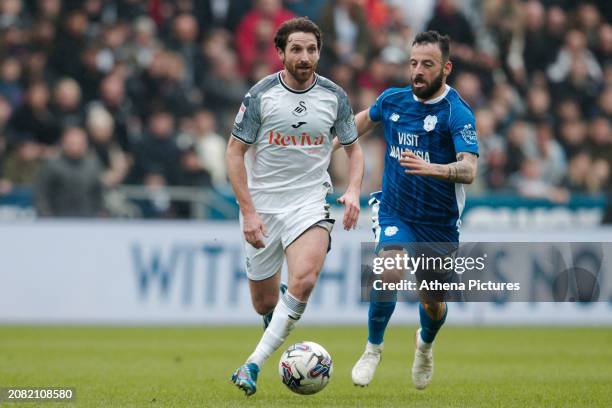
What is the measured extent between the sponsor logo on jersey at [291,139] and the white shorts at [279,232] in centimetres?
49

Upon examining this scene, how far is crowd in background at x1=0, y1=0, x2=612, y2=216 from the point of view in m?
17.8

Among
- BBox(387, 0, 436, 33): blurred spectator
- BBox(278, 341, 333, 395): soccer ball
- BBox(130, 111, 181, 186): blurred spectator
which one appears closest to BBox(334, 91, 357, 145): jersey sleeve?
BBox(278, 341, 333, 395): soccer ball

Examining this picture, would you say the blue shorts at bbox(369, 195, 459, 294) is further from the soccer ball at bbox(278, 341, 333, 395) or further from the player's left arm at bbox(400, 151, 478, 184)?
the soccer ball at bbox(278, 341, 333, 395)

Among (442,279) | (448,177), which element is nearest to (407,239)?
(442,279)

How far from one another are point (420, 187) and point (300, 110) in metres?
1.24

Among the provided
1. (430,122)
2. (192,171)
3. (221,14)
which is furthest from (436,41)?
(221,14)

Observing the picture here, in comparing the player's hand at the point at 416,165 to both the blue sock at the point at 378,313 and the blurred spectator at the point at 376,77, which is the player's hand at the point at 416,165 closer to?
the blue sock at the point at 378,313

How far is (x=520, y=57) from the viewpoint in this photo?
21.9 meters

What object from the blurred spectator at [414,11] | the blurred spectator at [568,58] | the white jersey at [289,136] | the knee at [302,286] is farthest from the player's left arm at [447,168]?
the blurred spectator at [568,58]

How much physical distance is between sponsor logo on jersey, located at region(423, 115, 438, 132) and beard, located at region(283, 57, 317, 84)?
104 centimetres

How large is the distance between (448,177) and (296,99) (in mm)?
1365

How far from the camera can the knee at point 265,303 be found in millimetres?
9633

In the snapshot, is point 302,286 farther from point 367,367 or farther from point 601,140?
point 601,140

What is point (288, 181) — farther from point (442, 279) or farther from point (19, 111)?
point (19, 111)
